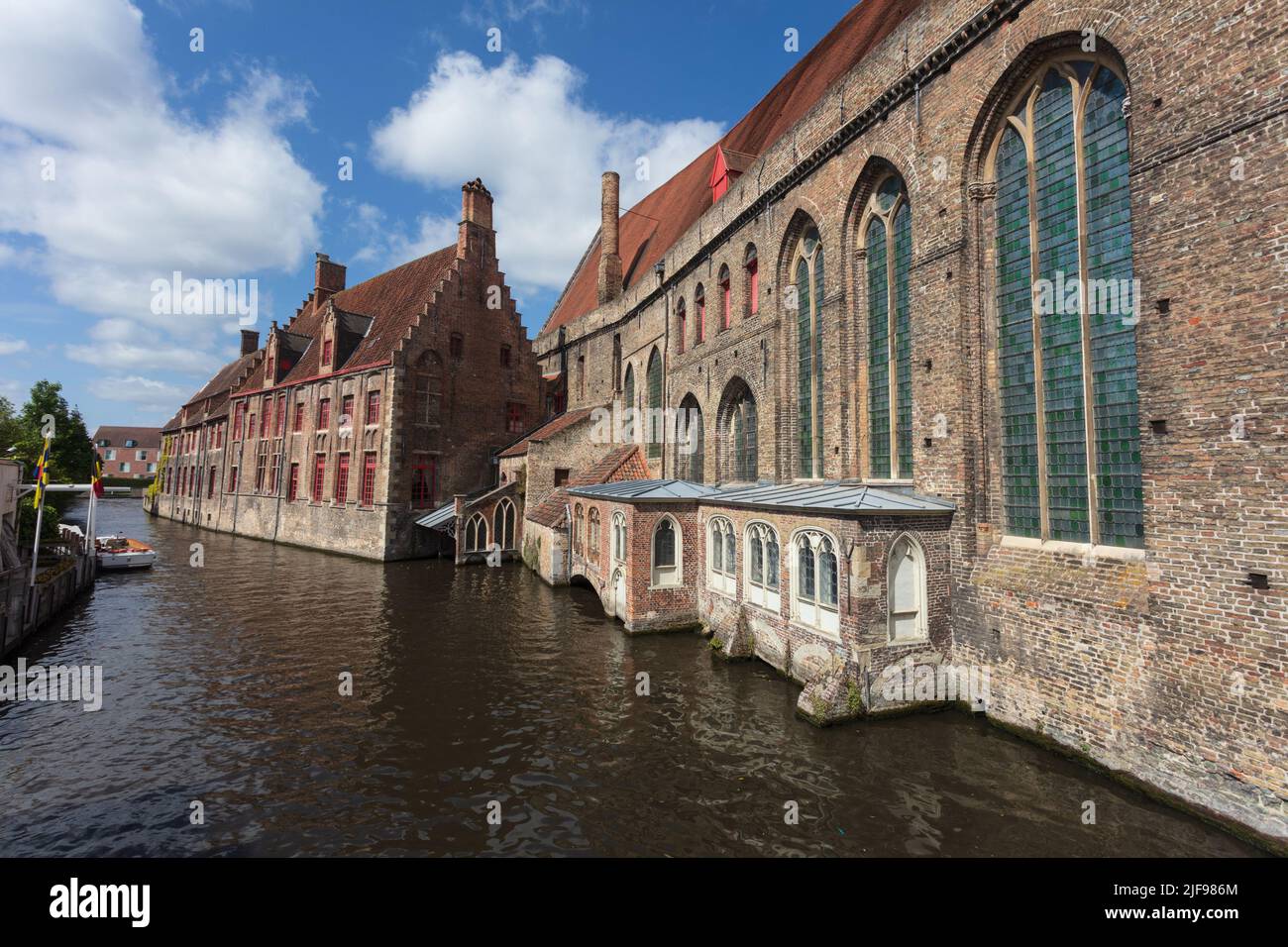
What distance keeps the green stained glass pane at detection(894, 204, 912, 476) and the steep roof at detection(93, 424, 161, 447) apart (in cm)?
11373

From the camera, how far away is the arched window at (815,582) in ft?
31.4

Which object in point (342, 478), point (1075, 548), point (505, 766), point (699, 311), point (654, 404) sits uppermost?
point (699, 311)

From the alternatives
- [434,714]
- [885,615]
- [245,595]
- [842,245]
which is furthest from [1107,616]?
[245,595]

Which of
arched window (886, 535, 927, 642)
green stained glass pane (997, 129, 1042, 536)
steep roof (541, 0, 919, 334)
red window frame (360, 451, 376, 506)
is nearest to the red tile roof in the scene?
red window frame (360, 451, 376, 506)

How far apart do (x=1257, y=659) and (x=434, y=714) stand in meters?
10.6

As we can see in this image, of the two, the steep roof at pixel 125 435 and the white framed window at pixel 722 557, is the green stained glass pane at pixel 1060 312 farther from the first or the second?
the steep roof at pixel 125 435

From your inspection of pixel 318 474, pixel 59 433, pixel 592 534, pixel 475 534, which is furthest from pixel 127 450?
pixel 592 534

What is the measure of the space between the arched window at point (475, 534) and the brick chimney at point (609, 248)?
13632mm

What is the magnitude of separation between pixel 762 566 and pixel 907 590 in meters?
3.07

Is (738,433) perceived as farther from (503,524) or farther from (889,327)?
(503,524)

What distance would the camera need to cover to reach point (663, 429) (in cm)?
2217

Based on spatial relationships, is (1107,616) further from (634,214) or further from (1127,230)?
(634,214)

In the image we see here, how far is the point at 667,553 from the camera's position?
14594mm

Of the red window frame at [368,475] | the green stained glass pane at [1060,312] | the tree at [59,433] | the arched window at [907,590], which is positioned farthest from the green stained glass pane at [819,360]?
the tree at [59,433]
